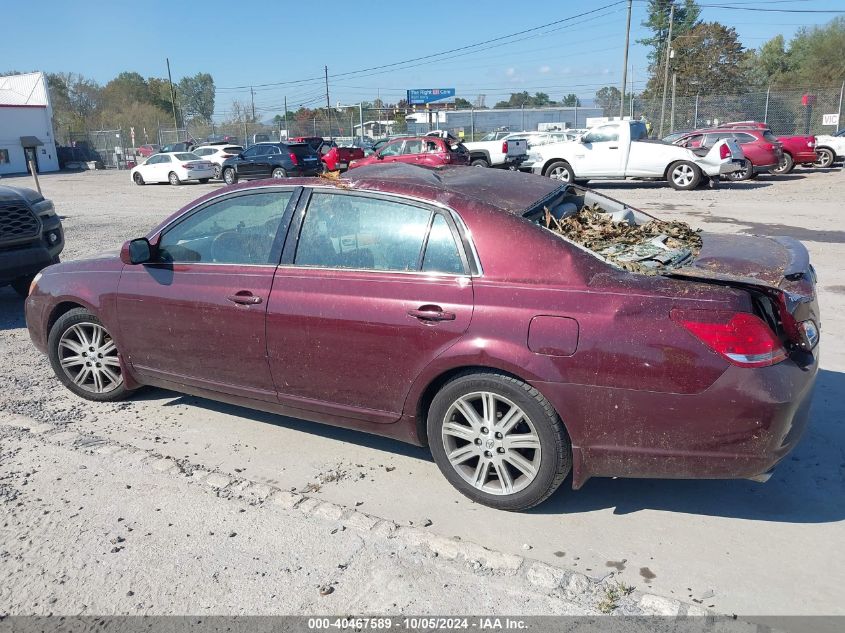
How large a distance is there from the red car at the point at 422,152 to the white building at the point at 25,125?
3082cm

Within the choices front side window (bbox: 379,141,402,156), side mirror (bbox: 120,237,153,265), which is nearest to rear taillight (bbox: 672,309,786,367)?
side mirror (bbox: 120,237,153,265)

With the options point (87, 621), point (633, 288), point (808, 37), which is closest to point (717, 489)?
point (633, 288)

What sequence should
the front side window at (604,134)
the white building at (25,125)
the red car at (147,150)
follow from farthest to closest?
the red car at (147,150) → the white building at (25,125) → the front side window at (604,134)

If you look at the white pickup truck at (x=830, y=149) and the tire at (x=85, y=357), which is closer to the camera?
the tire at (x=85, y=357)

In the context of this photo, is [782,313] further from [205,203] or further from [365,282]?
[205,203]

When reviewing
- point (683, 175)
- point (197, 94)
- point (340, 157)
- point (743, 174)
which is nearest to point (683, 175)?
point (683, 175)

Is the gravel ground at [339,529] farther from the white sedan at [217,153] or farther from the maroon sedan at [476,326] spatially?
the white sedan at [217,153]

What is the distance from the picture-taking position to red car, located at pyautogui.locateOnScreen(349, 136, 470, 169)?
2177cm

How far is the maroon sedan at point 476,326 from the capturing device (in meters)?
3.05

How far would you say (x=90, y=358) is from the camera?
498 cm

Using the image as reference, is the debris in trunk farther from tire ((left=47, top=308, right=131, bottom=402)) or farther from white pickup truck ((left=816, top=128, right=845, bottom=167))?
white pickup truck ((left=816, top=128, right=845, bottom=167))

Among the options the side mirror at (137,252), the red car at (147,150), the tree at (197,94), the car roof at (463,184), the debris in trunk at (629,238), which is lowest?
the red car at (147,150)

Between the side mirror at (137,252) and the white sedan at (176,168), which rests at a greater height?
the side mirror at (137,252)

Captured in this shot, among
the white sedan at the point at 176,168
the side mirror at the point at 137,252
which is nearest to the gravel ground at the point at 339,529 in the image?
the side mirror at the point at 137,252
